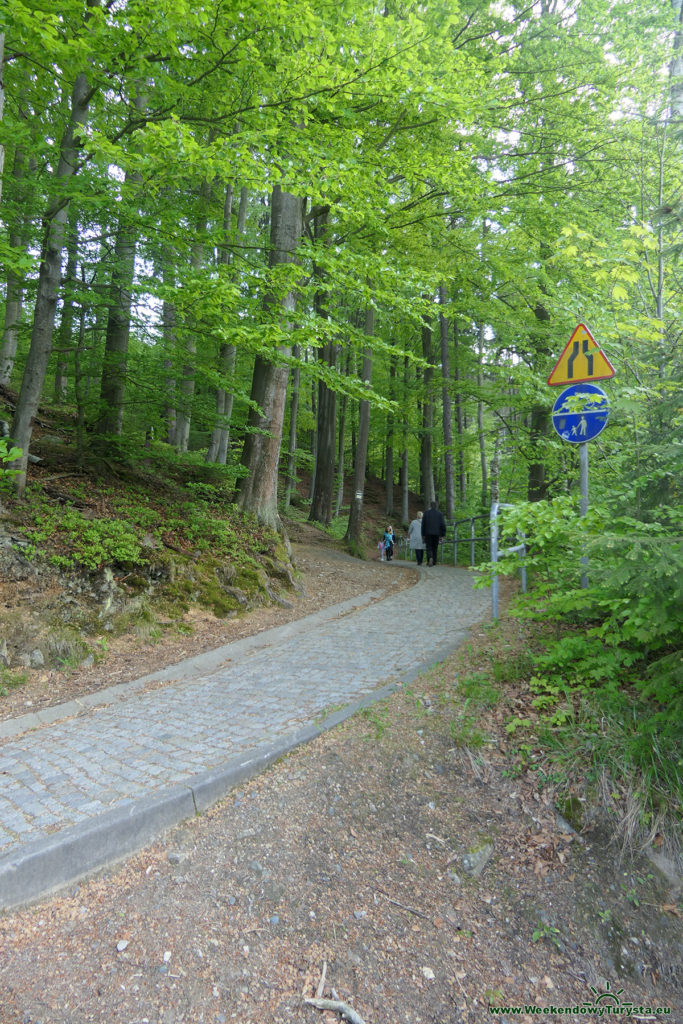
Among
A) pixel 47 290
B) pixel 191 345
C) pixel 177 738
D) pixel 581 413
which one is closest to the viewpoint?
pixel 177 738

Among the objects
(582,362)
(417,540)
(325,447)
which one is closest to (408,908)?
(582,362)

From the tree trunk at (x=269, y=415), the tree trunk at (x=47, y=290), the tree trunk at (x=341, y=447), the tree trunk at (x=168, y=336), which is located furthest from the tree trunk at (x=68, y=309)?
the tree trunk at (x=341, y=447)

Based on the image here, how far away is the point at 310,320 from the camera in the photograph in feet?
23.0

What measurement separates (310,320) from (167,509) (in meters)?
3.90

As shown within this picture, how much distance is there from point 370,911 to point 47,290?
23.5ft

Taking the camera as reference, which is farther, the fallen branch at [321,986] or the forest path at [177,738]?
the forest path at [177,738]

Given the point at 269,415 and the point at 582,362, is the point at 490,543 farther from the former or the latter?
the point at 582,362

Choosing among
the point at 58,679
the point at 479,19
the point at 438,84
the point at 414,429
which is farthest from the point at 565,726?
the point at 414,429

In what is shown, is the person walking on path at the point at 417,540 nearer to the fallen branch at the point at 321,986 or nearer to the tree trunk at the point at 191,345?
the tree trunk at the point at 191,345

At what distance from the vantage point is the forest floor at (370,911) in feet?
7.77

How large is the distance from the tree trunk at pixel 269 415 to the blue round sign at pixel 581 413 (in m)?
5.59

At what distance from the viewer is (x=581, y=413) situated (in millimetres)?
5016

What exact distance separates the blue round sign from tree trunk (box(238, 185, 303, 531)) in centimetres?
559

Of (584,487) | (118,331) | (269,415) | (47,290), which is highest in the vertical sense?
(118,331)
